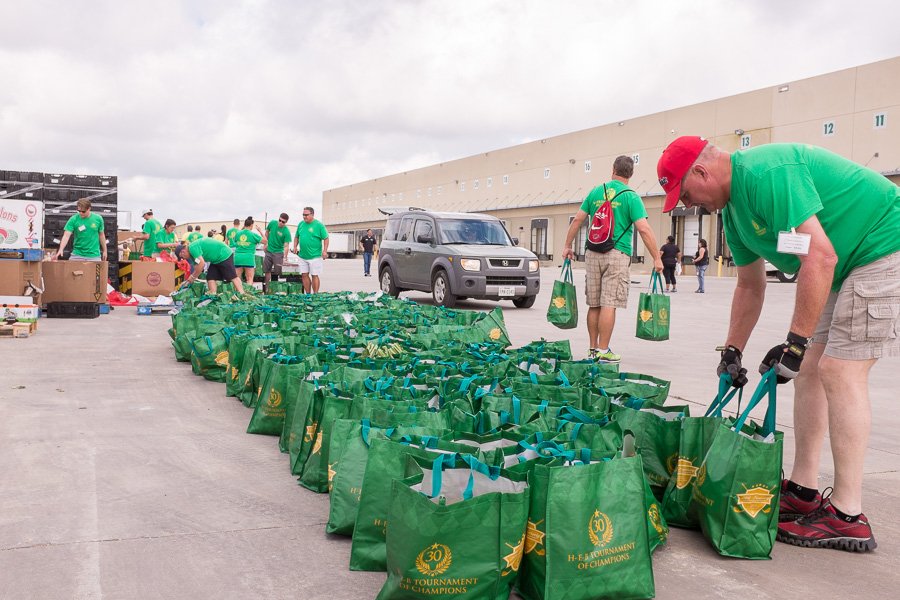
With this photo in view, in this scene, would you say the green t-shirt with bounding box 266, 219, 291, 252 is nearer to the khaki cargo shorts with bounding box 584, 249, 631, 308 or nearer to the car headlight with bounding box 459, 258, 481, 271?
the car headlight with bounding box 459, 258, 481, 271

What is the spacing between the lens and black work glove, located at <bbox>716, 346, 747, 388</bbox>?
360cm

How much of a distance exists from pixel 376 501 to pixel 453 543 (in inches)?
21.5

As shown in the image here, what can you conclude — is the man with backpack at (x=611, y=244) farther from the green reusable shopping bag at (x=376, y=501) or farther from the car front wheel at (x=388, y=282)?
the car front wheel at (x=388, y=282)

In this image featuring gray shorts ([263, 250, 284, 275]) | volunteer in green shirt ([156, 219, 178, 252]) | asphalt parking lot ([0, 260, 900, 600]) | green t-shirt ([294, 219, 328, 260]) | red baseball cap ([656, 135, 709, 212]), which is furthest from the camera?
volunteer in green shirt ([156, 219, 178, 252])

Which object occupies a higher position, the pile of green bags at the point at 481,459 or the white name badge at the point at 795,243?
the white name badge at the point at 795,243

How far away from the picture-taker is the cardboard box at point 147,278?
1655 cm

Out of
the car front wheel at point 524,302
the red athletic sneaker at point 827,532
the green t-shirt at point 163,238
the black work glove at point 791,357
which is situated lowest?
the red athletic sneaker at point 827,532

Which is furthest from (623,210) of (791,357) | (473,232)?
(473,232)

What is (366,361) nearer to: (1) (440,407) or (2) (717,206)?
(1) (440,407)

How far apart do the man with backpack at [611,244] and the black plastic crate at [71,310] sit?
8.81 metres

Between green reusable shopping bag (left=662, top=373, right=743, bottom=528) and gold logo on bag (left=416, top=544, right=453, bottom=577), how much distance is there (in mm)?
1401

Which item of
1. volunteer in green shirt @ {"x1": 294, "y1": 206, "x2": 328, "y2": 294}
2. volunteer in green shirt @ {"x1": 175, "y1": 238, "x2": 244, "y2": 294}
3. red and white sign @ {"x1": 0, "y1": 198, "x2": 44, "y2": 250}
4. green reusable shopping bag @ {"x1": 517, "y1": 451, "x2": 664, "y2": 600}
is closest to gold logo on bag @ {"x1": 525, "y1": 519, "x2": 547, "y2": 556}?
green reusable shopping bag @ {"x1": 517, "y1": 451, "x2": 664, "y2": 600}

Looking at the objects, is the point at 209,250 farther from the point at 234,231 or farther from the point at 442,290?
the point at 234,231

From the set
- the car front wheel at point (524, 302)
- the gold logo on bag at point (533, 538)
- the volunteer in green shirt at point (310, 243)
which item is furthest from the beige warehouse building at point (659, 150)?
the gold logo on bag at point (533, 538)
